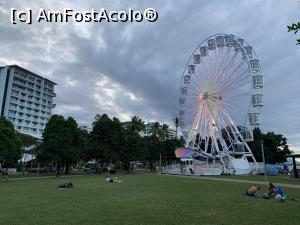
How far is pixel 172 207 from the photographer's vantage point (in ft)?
49.2

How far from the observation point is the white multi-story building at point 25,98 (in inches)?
6053

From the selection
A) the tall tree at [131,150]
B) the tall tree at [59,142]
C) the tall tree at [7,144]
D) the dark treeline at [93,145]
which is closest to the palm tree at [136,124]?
the dark treeline at [93,145]

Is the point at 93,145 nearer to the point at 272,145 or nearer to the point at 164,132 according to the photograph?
the point at 164,132

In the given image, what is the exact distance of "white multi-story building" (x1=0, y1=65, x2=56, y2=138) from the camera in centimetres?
15375

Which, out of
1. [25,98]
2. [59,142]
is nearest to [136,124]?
[59,142]

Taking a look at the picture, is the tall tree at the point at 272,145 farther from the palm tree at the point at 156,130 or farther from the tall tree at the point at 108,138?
the tall tree at the point at 108,138

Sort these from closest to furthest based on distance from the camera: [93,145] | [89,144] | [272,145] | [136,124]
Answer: [93,145] < [89,144] < [272,145] < [136,124]

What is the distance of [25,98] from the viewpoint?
532 feet

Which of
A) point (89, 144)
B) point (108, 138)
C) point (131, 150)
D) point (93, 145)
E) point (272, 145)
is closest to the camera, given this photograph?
point (93, 145)

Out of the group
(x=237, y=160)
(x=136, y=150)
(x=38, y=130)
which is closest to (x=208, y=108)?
(x=237, y=160)

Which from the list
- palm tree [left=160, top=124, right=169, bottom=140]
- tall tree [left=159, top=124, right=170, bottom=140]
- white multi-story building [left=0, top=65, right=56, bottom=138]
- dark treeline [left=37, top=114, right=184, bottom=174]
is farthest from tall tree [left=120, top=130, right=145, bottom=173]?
white multi-story building [left=0, top=65, right=56, bottom=138]

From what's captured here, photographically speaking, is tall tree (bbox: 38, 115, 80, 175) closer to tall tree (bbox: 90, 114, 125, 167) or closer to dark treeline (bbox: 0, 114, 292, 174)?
dark treeline (bbox: 0, 114, 292, 174)

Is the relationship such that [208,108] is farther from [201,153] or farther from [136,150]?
[136,150]

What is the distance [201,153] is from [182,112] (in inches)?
404
